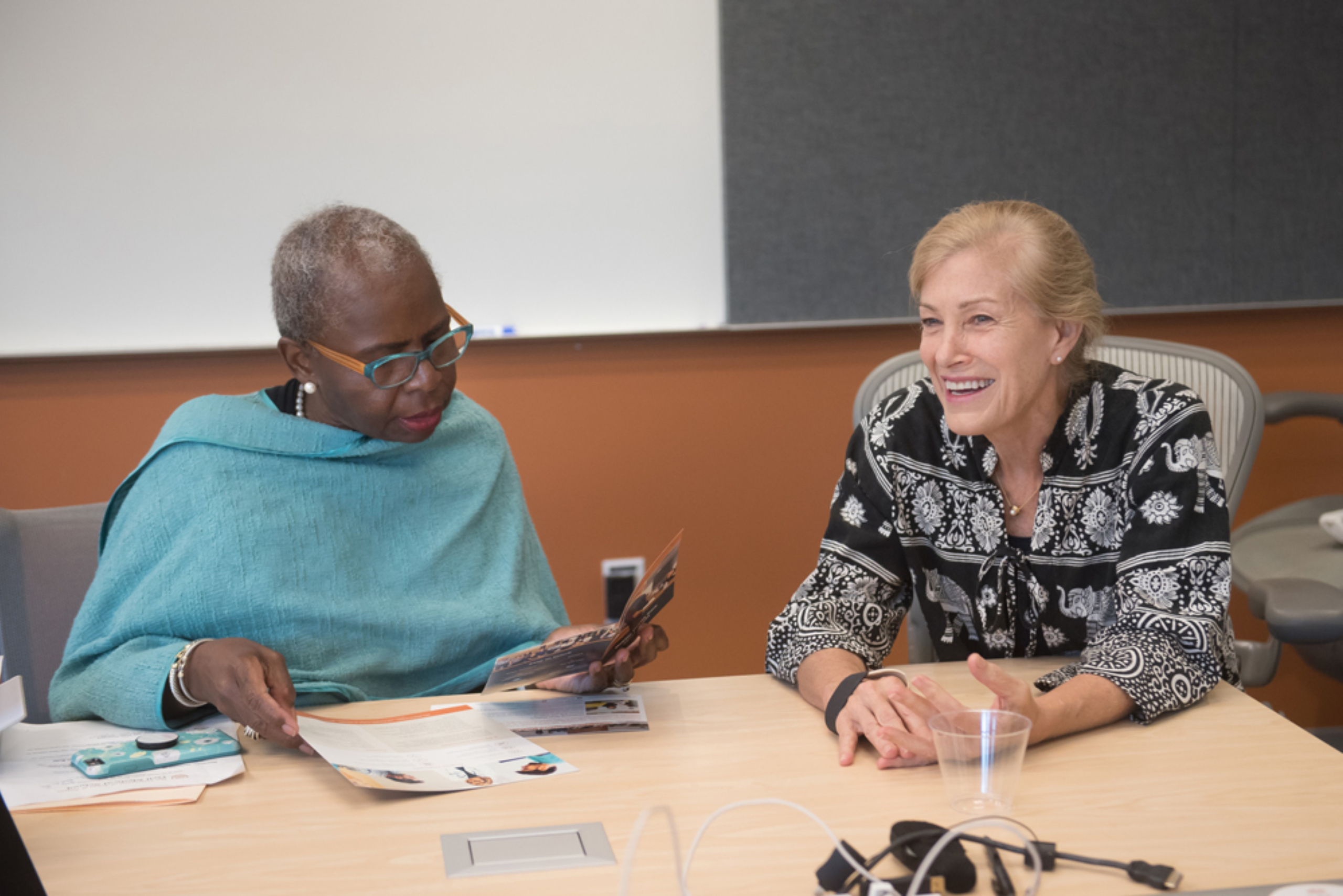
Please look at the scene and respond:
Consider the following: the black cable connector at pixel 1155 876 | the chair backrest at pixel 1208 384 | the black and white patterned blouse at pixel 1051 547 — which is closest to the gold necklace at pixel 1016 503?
the black and white patterned blouse at pixel 1051 547

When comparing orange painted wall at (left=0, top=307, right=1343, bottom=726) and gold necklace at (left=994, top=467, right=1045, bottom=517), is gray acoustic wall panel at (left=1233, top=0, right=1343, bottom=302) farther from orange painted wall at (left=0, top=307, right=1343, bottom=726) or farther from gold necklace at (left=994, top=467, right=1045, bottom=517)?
gold necklace at (left=994, top=467, right=1045, bottom=517)

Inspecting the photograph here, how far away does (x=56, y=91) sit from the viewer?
2.46 m

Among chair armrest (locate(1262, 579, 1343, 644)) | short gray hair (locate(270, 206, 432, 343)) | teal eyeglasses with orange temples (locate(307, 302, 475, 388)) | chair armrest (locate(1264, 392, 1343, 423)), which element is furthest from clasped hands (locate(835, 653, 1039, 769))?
chair armrest (locate(1264, 392, 1343, 423))

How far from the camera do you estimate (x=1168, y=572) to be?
152cm

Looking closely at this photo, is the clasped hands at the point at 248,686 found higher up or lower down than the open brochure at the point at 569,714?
higher up

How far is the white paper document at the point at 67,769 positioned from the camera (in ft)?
3.92

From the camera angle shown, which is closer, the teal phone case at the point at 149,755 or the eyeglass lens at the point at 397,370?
the teal phone case at the point at 149,755

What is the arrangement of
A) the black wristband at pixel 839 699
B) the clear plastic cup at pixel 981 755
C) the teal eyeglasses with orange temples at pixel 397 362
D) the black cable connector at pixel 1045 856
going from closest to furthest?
the black cable connector at pixel 1045 856
the clear plastic cup at pixel 981 755
the black wristband at pixel 839 699
the teal eyeglasses with orange temples at pixel 397 362

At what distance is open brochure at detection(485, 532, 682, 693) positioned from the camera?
53.6 inches

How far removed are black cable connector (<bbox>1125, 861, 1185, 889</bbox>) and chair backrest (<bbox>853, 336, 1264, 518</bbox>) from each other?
1.14 m

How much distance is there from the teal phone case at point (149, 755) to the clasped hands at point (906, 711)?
0.71 metres

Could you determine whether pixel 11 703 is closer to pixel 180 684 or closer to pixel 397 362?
pixel 180 684

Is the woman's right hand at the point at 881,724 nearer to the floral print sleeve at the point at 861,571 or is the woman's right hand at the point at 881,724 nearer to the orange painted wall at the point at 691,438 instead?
the floral print sleeve at the point at 861,571

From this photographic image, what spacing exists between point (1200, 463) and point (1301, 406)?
138 cm
